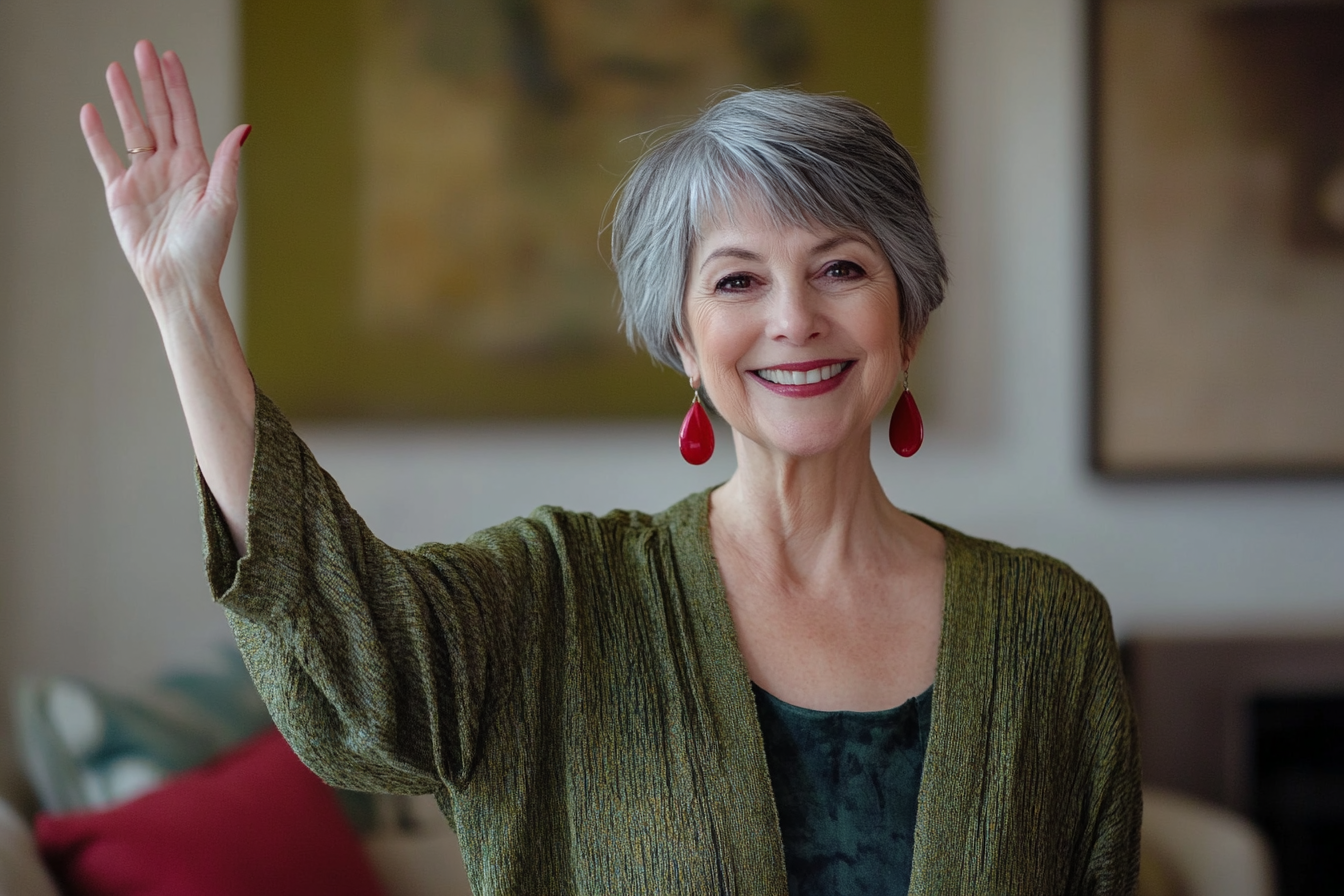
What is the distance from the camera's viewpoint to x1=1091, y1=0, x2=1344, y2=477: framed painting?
2.70 meters

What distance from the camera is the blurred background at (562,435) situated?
7.91 ft

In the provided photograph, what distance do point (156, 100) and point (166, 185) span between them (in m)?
0.08

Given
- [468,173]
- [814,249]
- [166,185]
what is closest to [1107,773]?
[814,249]

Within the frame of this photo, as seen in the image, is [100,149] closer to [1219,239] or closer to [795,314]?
[795,314]

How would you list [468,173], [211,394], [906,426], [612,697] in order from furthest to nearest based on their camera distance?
[468,173], [906,426], [612,697], [211,394]

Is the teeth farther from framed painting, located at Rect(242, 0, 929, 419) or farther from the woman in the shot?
framed painting, located at Rect(242, 0, 929, 419)

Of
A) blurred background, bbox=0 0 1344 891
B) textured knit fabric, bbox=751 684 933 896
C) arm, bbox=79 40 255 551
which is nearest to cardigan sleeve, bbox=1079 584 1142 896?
textured knit fabric, bbox=751 684 933 896

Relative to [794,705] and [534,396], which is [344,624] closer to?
[794,705]

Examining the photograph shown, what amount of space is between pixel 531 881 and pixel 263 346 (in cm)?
160


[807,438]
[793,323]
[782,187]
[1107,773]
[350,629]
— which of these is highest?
[782,187]

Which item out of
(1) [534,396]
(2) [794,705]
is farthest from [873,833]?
(1) [534,396]

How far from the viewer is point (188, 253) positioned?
3.23ft

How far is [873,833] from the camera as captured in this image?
120cm

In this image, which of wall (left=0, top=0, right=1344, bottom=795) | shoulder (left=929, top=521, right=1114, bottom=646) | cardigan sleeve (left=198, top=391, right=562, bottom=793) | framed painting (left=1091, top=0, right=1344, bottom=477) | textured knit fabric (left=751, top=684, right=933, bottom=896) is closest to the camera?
cardigan sleeve (left=198, top=391, right=562, bottom=793)
